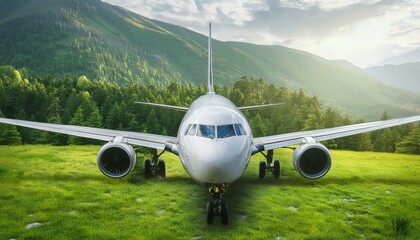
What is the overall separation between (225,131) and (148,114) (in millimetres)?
64020

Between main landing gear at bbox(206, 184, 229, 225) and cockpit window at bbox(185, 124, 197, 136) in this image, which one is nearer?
main landing gear at bbox(206, 184, 229, 225)

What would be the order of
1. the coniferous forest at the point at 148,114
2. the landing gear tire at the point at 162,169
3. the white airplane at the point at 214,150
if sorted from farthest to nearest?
the coniferous forest at the point at 148,114 < the landing gear tire at the point at 162,169 < the white airplane at the point at 214,150

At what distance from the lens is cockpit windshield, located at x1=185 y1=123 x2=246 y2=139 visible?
371 inches

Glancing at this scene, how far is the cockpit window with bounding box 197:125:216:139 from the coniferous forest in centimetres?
4222

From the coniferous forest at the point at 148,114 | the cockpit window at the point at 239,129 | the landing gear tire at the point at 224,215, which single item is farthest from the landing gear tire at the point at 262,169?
the coniferous forest at the point at 148,114

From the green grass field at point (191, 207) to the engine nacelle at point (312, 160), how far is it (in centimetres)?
94

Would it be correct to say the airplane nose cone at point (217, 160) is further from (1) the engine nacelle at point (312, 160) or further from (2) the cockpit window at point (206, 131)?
(1) the engine nacelle at point (312, 160)

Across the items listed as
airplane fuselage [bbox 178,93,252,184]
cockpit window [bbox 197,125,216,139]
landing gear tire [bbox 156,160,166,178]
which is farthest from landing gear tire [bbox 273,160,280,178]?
cockpit window [bbox 197,125,216,139]

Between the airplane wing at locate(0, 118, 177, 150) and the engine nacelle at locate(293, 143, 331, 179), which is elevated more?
the airplane wing at locate(0, 118, 177, 150)

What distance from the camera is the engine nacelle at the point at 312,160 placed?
41.4 ft

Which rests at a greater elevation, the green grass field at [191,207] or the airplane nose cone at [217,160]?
the airplane nose cone at [217,160]

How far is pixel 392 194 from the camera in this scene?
44.4ft

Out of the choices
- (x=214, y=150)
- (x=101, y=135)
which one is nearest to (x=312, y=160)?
(x=214, y=150)

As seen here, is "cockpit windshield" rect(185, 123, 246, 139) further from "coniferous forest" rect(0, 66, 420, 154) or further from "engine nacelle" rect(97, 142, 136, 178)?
"coniferous forest" rect(0, 66, 420, 154)
